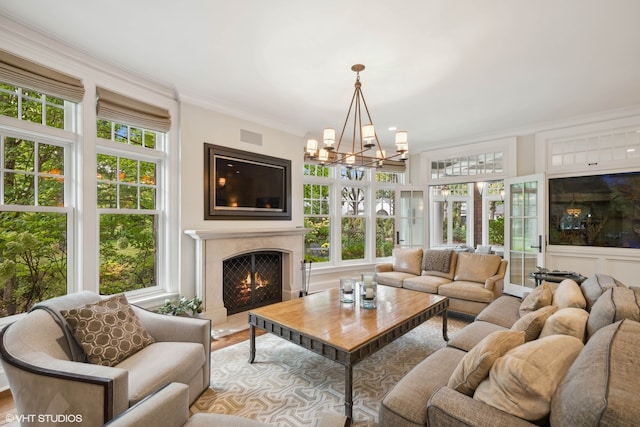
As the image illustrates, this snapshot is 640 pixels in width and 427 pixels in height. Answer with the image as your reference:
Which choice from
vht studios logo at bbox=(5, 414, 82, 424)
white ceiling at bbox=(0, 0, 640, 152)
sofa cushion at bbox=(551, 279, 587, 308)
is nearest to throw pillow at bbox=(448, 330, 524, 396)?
sofa cushion at bbox=(551, 279, 587, 308)

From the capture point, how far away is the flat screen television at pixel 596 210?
13.3 ft

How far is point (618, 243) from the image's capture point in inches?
162

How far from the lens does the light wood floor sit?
2.03 metres

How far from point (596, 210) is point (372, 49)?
13.8 ft

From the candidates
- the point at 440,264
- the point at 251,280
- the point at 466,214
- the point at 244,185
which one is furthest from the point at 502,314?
the point at 466,214

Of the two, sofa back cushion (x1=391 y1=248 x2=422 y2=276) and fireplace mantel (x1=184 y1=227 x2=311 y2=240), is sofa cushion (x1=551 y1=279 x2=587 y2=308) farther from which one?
fireplace mantel (x1=184 y1=227 x2=311 y2=240)

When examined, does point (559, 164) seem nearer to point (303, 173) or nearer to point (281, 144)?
point (303, 173)

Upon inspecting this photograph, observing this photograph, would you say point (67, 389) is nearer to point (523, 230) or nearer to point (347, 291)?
point (347, 291)

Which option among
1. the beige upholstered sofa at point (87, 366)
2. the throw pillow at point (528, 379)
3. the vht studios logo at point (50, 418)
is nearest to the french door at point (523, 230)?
the throw pillow at point (528, 379)

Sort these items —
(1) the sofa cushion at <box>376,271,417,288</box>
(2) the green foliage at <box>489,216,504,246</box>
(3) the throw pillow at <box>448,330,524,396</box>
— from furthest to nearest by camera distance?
(2) the green foliage at <box>489,216,504,246</box> → (1) the sofa cushion at <box>376,271,417,288</box> → (3) the throw pillow at <box>448,330,524,396</box>

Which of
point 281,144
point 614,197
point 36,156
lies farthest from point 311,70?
point 614,197

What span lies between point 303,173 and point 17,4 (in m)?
3.62

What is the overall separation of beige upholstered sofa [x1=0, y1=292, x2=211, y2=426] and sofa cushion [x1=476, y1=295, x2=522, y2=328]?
2372 mm

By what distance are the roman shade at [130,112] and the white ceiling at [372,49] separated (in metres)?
0.32
